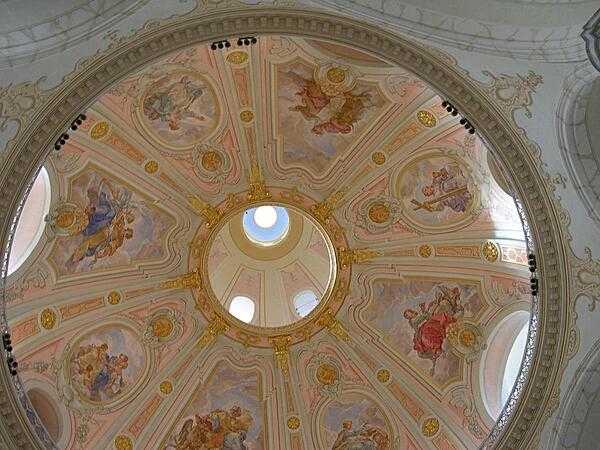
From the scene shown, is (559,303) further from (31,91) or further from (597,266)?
(31,91)

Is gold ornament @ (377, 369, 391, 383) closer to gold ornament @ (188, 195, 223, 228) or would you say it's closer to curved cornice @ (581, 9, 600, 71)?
gold ornament @ (188, 195, 223, 228)

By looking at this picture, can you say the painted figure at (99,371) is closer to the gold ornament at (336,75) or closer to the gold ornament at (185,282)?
the gold ornament at (185,282)

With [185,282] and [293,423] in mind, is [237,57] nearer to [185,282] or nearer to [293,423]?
[185,282]

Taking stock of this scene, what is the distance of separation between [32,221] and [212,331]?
18.5 feet

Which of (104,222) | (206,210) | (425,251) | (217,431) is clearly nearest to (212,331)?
(217,431)

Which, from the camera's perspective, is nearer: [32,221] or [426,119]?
[32,221]

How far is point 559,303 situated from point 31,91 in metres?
8.78

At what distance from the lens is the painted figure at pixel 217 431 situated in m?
17.7

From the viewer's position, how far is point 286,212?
21.6 m

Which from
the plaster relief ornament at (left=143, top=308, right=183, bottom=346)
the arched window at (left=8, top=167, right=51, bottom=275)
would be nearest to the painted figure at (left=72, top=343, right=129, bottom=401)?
the plaster relief ornament at (left=143, top=308, right=183, bottom=346)

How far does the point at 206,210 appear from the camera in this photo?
61.2 ft

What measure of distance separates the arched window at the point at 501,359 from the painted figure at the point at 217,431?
6104 mm

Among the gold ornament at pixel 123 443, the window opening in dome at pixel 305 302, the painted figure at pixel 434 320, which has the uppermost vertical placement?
the window opening in dome at pixel 305 302

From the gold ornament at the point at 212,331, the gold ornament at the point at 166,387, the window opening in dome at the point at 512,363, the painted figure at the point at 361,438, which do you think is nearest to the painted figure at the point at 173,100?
the gold ornament at the point at 212,331
